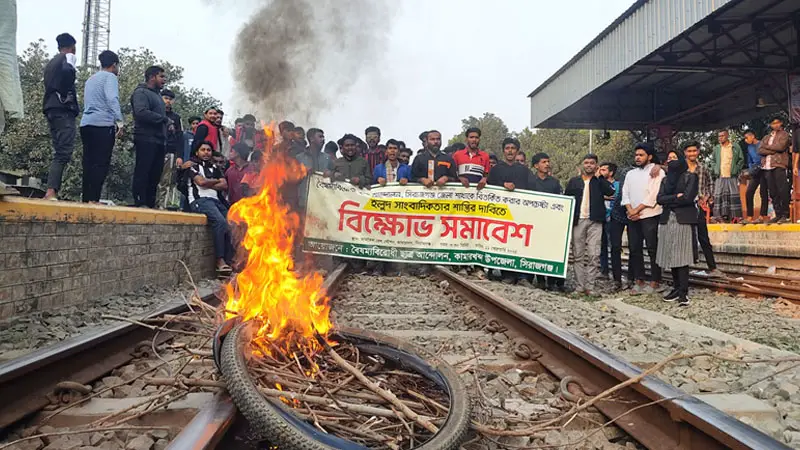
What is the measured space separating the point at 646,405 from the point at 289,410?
158 cm

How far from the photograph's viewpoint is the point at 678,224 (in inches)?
287

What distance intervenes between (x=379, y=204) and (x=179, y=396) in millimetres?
6806

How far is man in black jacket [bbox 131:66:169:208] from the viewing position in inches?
298

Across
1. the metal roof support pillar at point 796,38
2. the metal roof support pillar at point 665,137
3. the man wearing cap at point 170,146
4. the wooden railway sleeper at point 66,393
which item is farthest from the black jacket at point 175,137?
the metal roof support pillar at point 665,137

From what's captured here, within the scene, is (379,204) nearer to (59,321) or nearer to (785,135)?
(59,321)

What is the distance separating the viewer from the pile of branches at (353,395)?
232 centimetres

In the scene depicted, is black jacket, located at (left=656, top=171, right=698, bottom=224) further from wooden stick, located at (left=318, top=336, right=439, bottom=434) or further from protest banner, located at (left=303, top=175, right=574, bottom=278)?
wooden stick, located at (left=318, top=336, right=439, bottom=434)

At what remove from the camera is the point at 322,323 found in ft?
10.8

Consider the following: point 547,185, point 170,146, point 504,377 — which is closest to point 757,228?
point 547,185

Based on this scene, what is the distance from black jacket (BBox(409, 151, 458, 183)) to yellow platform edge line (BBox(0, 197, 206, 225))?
3995 mm

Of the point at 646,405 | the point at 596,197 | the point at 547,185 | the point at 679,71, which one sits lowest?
the point at 646,405

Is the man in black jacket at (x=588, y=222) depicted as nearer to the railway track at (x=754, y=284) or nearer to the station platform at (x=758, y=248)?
the railway track at (x=754, y=284)

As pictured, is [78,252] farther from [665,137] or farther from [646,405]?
[665,137]

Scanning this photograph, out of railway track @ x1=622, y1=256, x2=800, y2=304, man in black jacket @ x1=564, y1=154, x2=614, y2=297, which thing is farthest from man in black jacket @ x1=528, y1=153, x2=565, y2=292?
railway track @ x1=622, y1=256, x2=800, y2=304
